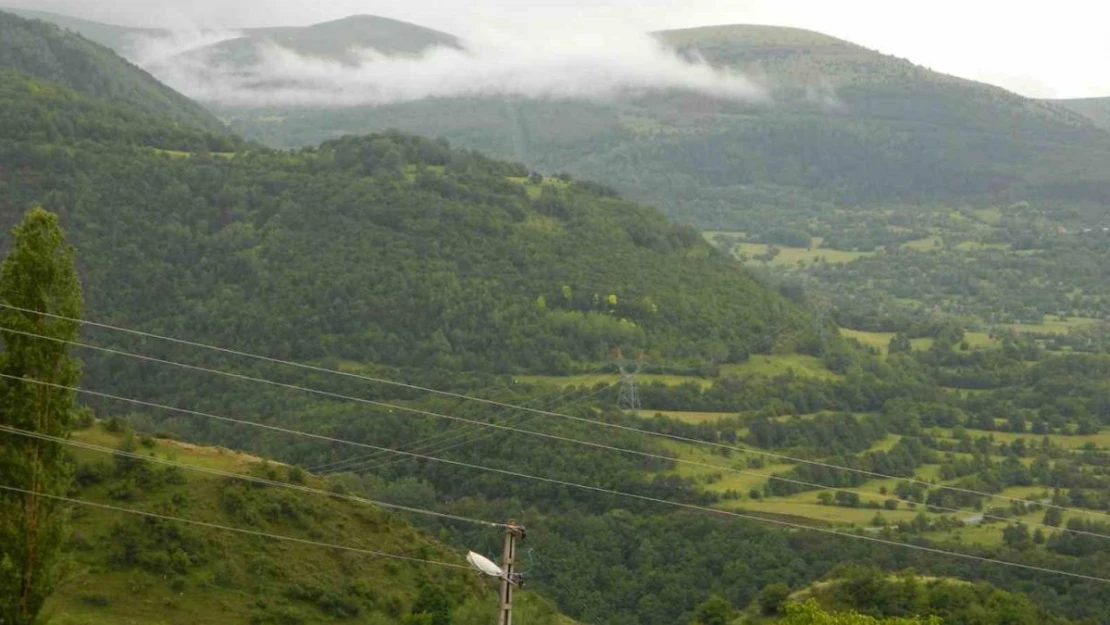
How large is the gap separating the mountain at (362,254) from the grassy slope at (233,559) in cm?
3524

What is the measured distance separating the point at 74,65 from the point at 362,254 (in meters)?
51.4

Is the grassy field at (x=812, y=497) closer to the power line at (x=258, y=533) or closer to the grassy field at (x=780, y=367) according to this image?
the grassy field at (x=780, y=367)

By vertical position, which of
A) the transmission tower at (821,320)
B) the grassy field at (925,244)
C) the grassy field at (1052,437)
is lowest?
the grassy field at (925,244)

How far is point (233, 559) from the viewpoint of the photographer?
129 ft

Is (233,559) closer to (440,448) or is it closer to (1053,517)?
(440,448)

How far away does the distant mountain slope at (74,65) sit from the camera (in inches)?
4872

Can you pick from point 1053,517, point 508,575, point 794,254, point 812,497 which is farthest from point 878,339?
point 508,575

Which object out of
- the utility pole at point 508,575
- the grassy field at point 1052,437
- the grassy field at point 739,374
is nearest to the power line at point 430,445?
the grassy field at point 739,374

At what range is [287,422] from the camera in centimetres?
6706

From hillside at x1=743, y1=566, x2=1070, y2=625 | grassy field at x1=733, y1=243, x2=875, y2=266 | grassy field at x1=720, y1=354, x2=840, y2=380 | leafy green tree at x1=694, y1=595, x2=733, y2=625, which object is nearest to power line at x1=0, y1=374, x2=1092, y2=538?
hillside at x1=743, y1=566, x2=1070, y2=625

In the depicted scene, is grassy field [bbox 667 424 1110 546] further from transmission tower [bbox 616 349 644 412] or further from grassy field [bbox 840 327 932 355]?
grassy field [bbox 840 327 932 355]

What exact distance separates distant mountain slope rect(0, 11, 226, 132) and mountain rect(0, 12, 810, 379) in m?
24.0

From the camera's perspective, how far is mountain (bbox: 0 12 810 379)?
8056 cm

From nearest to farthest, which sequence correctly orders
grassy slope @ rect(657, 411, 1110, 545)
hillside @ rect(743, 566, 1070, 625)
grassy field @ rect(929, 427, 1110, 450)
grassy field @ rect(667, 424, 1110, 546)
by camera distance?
1. hillside @ rect(743, 566, 1070, 625)
2. grassy slope @ rect(657, 411, 1110, 545)
3. grassy field @ rect(667, 424, 1110, 546)
4. grassy field @ rect(929, 427, 1110, 450)
